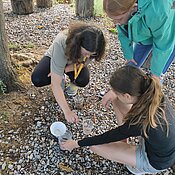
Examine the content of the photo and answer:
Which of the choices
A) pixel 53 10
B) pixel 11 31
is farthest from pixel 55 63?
pixel 53 10

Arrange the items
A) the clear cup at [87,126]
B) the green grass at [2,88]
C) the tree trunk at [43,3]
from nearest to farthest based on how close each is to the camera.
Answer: the clear cup at [87,126], the green grass at [2,88], the tree trunk at [43,3]

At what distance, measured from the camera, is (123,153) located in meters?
2.04

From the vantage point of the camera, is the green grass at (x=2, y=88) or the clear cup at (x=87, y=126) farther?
the green grass at (x=2, y=88)

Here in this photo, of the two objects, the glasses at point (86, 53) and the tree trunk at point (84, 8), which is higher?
the glasses at point (86, 53)

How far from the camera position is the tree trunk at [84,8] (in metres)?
4.26

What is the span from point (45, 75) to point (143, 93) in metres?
1.12

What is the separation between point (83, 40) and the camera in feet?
6.72

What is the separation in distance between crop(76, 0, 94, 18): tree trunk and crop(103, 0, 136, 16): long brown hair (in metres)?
2.52

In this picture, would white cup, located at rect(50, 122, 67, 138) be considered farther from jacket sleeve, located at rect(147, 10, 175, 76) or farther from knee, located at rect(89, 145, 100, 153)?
jacket sleeve, located at rect(147, 10, 175, 76)

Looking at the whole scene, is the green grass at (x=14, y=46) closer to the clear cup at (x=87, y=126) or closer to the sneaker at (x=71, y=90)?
the sneaker at (x=71, y=90)

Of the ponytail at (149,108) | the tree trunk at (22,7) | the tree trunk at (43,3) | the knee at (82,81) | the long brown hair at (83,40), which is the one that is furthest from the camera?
the tree trunk at (43,3)

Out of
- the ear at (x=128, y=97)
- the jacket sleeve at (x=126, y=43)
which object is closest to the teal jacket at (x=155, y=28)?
the jacket sleeve at (x=126, y=43)

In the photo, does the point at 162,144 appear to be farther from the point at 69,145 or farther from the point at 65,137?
the point at 65,137

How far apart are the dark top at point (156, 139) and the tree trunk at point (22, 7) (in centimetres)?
308
